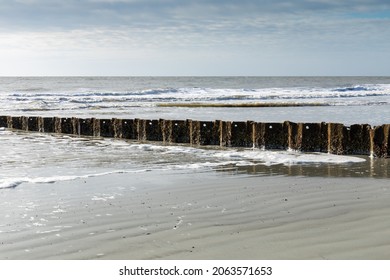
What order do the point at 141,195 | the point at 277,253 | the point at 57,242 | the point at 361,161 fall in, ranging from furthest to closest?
the point at 361,161 → the point at 141,195 → the point at 57,242 → the point at 277,253

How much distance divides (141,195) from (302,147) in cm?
595

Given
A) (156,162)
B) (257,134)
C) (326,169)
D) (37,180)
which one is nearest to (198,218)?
(37,180)

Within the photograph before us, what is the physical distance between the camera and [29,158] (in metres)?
12.2

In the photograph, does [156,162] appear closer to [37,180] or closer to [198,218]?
[37,180]

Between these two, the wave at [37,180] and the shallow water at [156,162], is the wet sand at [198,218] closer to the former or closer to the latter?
the wave at [37,180]

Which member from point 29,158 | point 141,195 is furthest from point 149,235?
point 29,158

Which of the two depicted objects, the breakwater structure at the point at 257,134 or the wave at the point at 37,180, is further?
the breakwater structure at the point at 257,134

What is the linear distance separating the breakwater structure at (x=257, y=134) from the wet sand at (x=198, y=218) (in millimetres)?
3167

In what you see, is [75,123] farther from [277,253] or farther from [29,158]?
[277,253]

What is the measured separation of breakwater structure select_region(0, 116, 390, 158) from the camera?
12.0 meters

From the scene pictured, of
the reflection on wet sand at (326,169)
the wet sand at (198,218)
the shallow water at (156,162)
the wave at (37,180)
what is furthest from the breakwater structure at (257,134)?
the wave at (37,180)

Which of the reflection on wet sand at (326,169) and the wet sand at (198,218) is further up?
the reflection on wet sand at (326,169)

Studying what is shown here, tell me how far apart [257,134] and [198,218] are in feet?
24.2

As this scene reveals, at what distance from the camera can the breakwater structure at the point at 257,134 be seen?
12.0 metres
